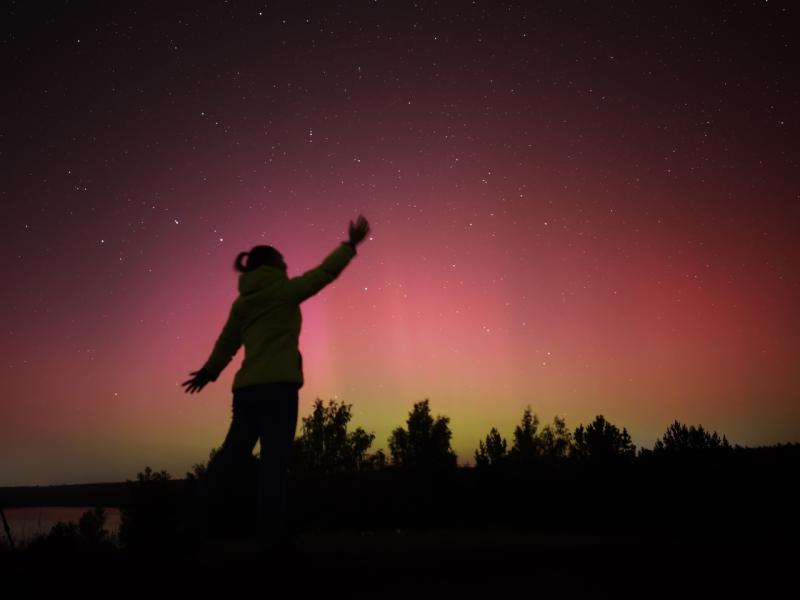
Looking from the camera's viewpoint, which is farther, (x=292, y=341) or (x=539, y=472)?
(x=539, y=472)

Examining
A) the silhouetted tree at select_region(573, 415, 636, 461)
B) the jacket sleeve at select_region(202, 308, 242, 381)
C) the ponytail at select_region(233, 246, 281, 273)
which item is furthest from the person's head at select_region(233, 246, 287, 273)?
the silhouetted tree at select_region(573, 415, 636, 461)

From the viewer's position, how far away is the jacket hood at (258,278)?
4234mm

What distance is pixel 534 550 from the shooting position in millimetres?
4242

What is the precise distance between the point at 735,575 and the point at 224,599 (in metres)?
2.65

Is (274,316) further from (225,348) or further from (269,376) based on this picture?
(225,348)

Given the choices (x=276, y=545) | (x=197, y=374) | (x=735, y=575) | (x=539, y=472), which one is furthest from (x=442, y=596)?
(x=539, y=472)

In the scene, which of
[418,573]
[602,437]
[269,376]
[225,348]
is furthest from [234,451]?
[602,437]

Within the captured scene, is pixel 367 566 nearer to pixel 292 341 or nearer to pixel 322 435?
pixel 292 341

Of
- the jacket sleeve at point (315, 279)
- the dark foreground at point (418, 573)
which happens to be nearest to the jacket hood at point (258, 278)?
the jacket sleeve at point (315, 279)

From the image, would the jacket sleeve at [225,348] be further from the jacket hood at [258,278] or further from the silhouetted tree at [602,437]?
the silhouetted tree at [602,437]

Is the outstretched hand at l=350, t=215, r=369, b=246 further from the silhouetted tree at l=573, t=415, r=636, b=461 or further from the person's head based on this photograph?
the silhouetted tree at l=573, t=415, r=636, b=461

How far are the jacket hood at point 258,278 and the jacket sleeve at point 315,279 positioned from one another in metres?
0.16

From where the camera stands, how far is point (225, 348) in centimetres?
453

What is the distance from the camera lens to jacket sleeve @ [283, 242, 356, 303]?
4.09 meters
